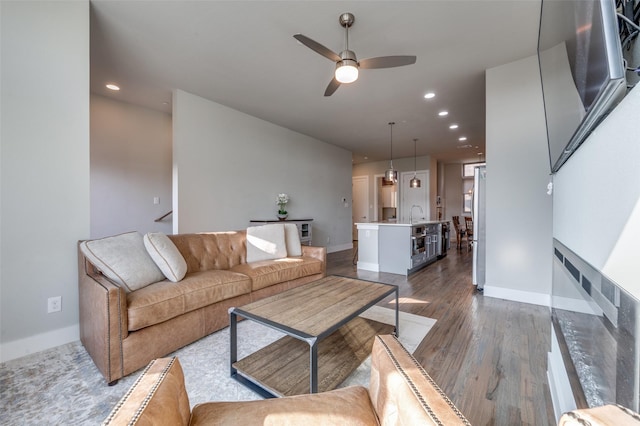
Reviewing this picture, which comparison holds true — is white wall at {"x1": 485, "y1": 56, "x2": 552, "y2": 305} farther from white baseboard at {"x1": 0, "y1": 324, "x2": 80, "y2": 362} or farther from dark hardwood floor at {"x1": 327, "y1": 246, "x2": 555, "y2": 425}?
white baseboard at {"x1": 0, "y1": 324, "x2": 80, "y2": 362}

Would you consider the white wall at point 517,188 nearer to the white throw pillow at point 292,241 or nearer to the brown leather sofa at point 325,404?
Result: the white throw pillow at point 292,241

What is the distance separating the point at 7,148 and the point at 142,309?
1637 millimetres

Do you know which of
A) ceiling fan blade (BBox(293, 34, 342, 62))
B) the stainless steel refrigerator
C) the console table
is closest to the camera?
A: ceiling fan blade (BBox(293, 34, 342, 62))

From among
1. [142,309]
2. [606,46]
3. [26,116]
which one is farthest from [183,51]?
[606,46]

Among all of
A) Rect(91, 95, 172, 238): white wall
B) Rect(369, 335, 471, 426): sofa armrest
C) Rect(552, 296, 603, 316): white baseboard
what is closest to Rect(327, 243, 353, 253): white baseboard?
Rect(91, 95, 172, 238): white wall

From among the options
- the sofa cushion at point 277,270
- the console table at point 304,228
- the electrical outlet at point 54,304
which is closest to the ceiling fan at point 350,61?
the sofa cushion at point 277,270

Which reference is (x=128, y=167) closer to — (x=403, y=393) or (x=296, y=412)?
(x=296, y=412)

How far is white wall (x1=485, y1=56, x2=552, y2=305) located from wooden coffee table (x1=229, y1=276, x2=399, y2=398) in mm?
2036

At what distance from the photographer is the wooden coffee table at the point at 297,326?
1419 mm

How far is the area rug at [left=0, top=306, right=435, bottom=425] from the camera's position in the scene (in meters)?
1.41

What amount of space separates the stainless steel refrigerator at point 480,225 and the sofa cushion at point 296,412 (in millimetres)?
3402

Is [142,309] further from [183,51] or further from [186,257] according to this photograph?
[183,51]

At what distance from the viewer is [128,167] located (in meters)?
4.45

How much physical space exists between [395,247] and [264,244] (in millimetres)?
2399
